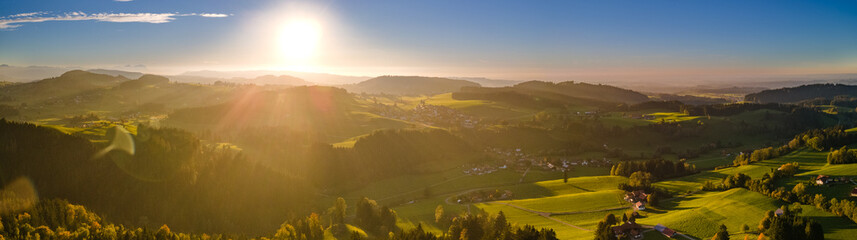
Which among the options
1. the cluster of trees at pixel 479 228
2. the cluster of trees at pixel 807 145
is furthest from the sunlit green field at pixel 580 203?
the cluster of trees at pixel 807 145

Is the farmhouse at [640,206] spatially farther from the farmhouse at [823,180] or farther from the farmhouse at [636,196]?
the farmhouse at [823,180]

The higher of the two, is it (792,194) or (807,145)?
(792,194)

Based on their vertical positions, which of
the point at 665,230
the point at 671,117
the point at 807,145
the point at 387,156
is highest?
the point at 671,117

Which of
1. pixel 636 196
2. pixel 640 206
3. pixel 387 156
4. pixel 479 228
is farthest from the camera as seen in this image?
pixel 387 156

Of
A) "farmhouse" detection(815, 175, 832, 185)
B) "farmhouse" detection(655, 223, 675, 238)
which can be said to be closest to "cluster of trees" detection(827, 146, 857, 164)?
"farmhouse" detection(815, 175, 832, 185)

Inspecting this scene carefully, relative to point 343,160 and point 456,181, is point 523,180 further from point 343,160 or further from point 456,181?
point 343,160

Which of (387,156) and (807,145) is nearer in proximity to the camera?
(807,145)

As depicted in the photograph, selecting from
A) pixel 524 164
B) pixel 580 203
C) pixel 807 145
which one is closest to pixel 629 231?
pixel 580 203

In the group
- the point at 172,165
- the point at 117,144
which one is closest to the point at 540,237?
the point at 172,165

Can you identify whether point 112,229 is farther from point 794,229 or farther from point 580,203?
point 794,229
